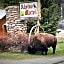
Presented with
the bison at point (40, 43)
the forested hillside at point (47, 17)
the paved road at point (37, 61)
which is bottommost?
the paved road at point (37, 61)

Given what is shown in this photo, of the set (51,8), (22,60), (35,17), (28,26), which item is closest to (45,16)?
(51,8)

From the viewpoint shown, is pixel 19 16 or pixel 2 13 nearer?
pixel 19 16

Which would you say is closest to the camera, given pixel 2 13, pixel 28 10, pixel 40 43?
pixel 40 43

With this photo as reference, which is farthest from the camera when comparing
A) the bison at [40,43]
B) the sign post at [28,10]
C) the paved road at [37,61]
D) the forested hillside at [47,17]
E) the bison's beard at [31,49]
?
the forested hillside at [47,17]

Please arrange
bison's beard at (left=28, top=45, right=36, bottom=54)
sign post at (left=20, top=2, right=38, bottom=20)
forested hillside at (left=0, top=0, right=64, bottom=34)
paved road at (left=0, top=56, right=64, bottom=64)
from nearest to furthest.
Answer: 1. paved road at (left=0, top=56, right=64, bottom=64)
2. bison's beard at (left=28, top=45, right=36, bottom=54)
3. sign post at (left=20, top=2, right=38, bottom=20)
4. forested hillside at (left=0, top=0, right=64, bottom=34)

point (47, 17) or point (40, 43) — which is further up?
point (47, 17)

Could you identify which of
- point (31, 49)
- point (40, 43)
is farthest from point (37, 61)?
point (31, 49)

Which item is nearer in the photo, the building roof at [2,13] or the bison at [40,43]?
the bison at [40,43]

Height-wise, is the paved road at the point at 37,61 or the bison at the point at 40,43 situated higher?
the bison at the point at 40,43

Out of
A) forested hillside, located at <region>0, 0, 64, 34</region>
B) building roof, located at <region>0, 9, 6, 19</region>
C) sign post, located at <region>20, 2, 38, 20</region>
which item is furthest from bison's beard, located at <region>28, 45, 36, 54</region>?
forested hillside, located at <region>0, 0, 64, 34</region>

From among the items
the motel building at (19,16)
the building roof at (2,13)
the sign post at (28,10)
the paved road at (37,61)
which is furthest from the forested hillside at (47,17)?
the paved road at (37,61)

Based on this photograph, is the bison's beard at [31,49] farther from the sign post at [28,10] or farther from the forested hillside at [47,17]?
the forested hillside at [47,17]

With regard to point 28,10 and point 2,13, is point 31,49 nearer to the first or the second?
point 28,10

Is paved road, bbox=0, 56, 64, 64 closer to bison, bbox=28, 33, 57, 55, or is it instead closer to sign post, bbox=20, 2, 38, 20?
bison, bbox=28, 33, 57, 55
